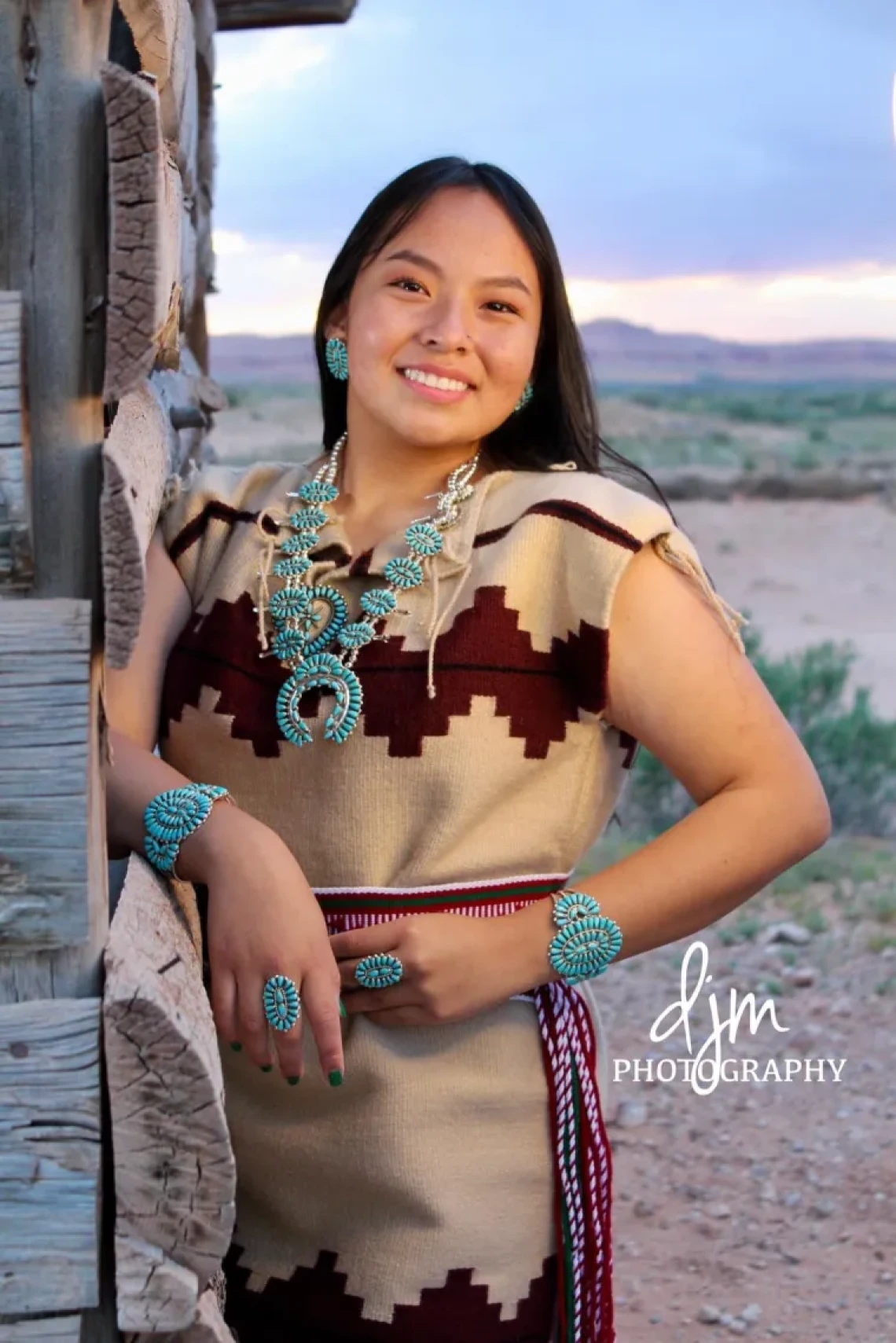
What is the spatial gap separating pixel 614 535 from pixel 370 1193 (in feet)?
2.61

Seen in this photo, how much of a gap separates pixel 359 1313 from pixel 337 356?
1.19 meters

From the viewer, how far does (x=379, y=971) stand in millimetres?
1820

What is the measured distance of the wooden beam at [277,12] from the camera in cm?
493

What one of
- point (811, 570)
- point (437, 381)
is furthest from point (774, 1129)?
point (811, 570)

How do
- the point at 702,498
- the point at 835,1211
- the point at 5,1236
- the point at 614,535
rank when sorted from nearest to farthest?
1. the point at 5,1236
2. the point at 614,535
3. the point at 835,1211
4. the point at 702,498

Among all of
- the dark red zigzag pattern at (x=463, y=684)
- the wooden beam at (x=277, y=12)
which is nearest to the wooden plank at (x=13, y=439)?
the dark red zigzag pattern at (x=463, y=684)

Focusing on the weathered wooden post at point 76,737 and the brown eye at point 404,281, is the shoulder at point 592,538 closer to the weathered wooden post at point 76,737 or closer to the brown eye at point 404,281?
the brown eye at point 404,281

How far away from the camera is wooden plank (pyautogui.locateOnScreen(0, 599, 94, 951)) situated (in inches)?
53.9

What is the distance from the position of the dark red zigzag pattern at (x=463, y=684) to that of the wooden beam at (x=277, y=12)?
3596mm

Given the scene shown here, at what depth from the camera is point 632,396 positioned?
31938 millimetres

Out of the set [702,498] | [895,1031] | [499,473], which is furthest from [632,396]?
[499,473]

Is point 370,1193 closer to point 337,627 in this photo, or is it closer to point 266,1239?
point 266,1239

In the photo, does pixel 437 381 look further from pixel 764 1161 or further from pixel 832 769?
pixel 832 769

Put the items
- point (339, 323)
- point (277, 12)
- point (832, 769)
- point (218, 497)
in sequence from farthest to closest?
point (832, 769)
point (277, 12)
point (339, 323)
point (218, 497)
